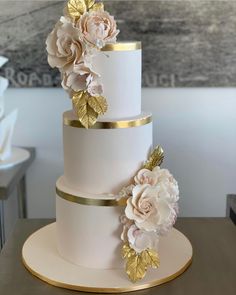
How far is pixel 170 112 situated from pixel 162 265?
0.88 meters

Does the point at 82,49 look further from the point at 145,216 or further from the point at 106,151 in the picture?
the point at 145,216

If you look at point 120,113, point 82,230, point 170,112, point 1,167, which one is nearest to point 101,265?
point 82,230

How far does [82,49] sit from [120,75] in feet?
0.33

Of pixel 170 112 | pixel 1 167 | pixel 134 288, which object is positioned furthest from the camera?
pixel 170 112

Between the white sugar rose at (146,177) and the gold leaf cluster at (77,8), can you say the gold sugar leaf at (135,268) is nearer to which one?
the white sugar rose at (146,177)

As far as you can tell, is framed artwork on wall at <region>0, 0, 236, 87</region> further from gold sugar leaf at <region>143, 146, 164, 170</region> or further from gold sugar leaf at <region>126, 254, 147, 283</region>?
gold sugar leaf at <region>126, 254, 147, 283</region>

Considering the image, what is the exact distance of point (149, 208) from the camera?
992 millimetres

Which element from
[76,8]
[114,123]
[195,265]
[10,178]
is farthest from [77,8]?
[10,178]

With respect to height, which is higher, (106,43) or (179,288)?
(106,43)

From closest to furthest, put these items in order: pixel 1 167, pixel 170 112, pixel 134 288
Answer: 1. pixel 134 288
2. pixel 1 167
3. pixel 170 112

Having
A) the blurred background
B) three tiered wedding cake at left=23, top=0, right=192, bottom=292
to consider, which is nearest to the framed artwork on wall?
the blurred background

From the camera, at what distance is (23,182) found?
1.92 meters

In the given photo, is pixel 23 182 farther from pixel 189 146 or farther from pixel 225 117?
pixel 225 117

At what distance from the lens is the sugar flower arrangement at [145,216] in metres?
0.99
